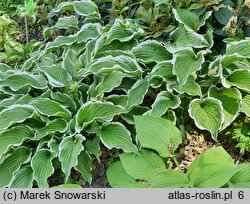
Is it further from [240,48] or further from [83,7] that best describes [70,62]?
[240,48]

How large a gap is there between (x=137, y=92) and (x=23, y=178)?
100 centimetres

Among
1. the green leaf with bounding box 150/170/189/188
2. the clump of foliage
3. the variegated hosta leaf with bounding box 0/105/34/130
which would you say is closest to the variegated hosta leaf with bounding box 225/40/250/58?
the clump of foliage

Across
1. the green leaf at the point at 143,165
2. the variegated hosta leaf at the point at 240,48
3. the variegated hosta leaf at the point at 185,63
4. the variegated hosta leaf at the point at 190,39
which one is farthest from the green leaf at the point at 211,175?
the variegated hosta leaf at the point at 190,39

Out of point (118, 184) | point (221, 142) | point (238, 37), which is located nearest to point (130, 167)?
point (118, 184)

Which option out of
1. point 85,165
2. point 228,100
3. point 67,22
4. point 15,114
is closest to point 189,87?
point 228,100

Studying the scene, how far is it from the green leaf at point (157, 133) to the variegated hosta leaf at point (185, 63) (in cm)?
32

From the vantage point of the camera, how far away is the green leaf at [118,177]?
115 inches

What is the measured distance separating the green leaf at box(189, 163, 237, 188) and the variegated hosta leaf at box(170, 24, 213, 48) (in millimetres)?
1028

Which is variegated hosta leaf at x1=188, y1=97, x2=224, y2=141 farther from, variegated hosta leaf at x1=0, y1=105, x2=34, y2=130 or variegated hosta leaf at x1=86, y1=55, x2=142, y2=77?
variegated hosta leaf at x1=0, y1=105, x2=34, y2=130

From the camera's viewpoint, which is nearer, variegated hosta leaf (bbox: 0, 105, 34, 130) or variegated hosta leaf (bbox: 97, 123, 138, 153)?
variegated hosta leaf (bbox: 97, 123, 138, 153)

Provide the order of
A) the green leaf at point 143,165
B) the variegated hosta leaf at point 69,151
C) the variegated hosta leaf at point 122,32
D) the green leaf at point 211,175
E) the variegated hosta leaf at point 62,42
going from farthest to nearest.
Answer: the variegated hosta leaf at point 62,42
the variegated hosta leaf at point 122,32
the variegated hosta leaf at point 69,151
the green leaf at point 143,165
the green leaf at point 211,175

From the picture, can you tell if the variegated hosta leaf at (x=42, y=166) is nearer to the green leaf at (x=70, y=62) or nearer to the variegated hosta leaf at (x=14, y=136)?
the variegated hosta leaf at (x=14, y=136)

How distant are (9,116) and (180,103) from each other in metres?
1.22

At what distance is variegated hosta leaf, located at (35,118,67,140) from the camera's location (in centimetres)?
A: 314
